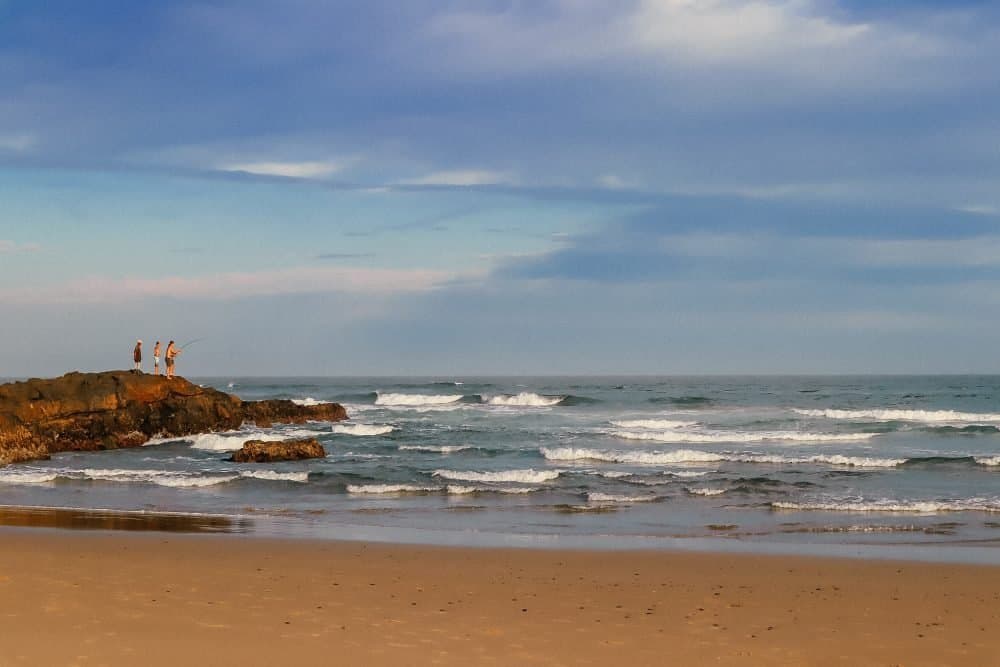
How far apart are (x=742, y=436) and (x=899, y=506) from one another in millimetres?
17395

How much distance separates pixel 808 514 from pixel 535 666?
1103cm

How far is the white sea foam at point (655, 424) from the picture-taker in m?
39.5

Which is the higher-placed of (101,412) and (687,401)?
(101,412)

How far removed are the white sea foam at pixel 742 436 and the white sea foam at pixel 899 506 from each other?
15.3 meters

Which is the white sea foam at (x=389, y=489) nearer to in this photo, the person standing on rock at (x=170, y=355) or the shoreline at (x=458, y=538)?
the shoreline at (x=458, y=538)

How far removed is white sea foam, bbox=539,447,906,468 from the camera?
995 inches

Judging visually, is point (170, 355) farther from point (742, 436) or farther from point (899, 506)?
point (899, 506)

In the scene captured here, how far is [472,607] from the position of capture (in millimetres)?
9234

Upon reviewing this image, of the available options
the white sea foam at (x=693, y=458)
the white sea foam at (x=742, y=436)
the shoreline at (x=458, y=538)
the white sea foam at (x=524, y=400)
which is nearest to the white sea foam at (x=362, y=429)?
the white sea foam at (x=742, y=436)

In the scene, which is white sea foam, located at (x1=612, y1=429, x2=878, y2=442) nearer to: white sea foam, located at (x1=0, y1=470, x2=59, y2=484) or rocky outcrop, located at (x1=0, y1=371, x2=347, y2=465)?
rocky outcrop, located at (x1=0, y1=371, x2=347, y2=465)

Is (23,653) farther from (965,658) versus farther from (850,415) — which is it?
(850,415)

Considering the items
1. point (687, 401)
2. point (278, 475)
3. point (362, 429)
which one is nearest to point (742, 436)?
point (362, 429)

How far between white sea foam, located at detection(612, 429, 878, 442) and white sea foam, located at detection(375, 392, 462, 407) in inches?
1168

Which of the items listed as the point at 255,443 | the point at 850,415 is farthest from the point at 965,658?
the point at 850,415
